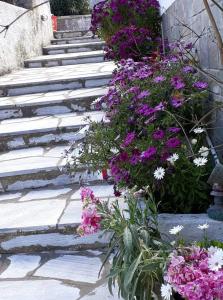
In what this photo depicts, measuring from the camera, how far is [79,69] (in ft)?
20.3

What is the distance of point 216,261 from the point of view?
1348 millimetres

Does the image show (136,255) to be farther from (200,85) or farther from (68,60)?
(68,60)

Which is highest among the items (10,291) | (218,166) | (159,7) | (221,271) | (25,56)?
(159,7)

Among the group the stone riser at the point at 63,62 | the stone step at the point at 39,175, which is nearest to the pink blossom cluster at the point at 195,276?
the stone step at the point at 39,175

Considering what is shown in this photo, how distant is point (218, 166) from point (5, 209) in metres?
1.73

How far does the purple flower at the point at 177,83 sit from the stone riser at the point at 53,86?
252 centimetres

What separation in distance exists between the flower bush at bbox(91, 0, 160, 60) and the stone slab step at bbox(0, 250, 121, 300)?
3.01m

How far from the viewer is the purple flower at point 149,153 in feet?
6.91

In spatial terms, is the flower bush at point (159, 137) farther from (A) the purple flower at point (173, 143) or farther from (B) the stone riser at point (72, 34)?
(B) the stone riser at point (72, 34)

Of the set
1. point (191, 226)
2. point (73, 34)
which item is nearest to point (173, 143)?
point (191, 226)

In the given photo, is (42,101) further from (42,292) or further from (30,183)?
(42,292)

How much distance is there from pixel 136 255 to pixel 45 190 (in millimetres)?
1788

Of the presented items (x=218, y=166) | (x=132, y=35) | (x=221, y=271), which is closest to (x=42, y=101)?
(x=132, y=35)

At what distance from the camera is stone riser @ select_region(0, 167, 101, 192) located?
333cm
